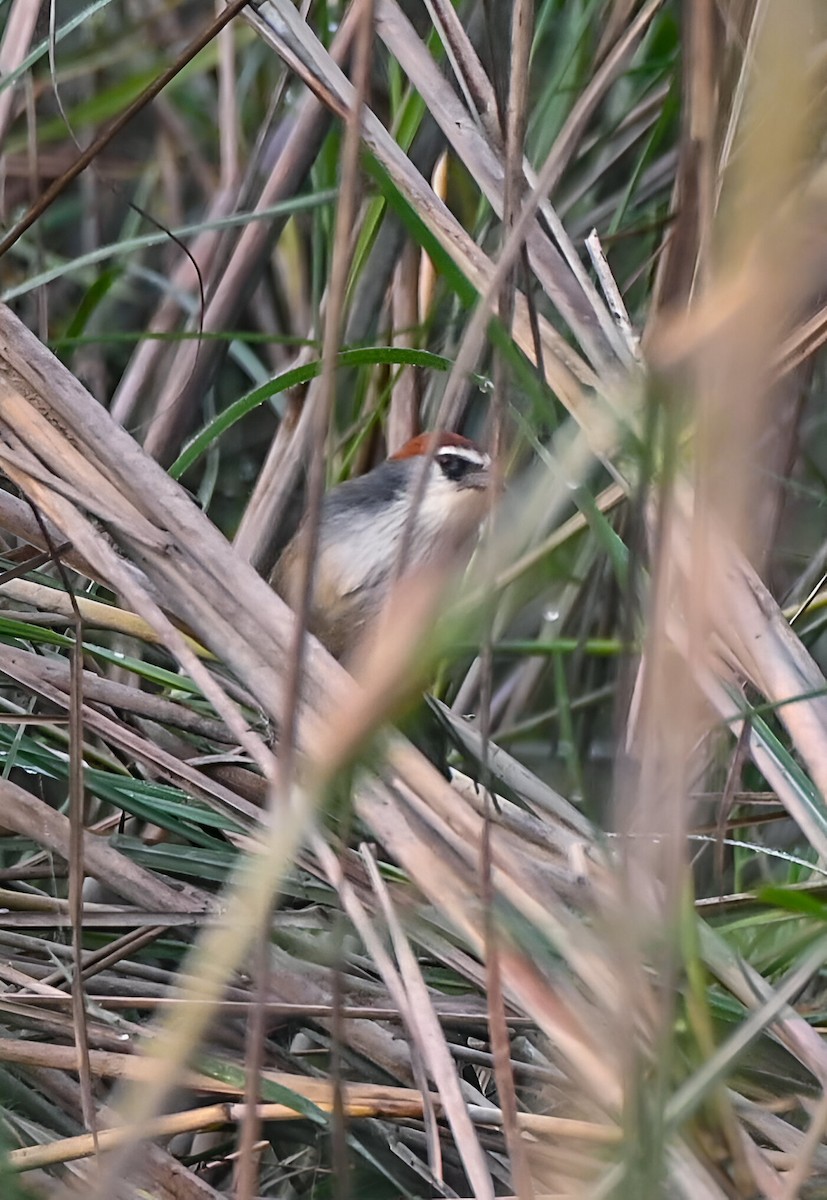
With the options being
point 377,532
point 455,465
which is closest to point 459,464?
point 455,465

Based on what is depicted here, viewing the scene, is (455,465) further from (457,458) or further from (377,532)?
(377,532)

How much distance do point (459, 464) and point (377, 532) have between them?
0.17 m

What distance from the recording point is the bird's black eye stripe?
2.12 m

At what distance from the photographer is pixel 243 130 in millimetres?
2885

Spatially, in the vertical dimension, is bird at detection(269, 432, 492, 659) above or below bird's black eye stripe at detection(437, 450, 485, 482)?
below

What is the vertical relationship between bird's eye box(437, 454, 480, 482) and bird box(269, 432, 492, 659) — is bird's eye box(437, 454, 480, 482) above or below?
above

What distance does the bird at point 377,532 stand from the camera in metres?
2.05

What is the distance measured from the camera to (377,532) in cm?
214

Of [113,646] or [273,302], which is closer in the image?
[113,646]

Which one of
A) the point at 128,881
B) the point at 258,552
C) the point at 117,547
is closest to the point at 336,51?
the point at 258,552

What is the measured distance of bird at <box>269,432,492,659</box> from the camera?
6.73 ft

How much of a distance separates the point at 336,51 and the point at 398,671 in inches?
54.6

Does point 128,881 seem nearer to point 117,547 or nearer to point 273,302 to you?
point 117,547

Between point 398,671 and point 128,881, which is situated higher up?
point 398,671
